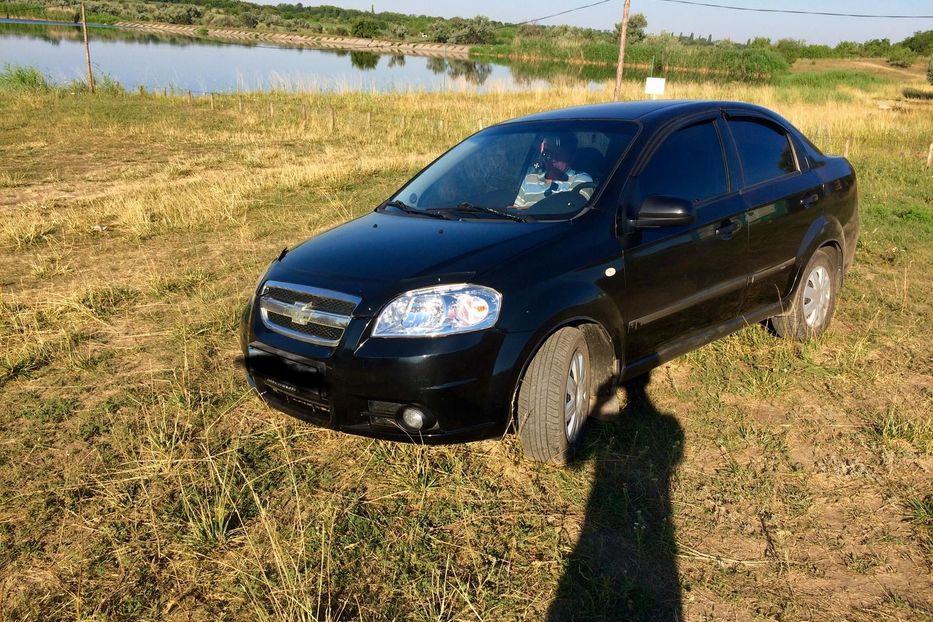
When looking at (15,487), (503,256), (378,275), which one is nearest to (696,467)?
(503,256)

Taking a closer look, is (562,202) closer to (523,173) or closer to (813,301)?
(523,173)

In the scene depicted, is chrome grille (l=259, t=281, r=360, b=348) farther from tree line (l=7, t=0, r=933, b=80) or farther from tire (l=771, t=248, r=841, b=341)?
tree line (l=7, t=0, r=933, b=80)

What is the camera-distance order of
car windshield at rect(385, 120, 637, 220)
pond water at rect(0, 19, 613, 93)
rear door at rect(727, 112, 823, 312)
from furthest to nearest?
pond water at rect(0, 19, 613, 93)
rear door at rect(727, 112, 823, 312)
car windshield at rect(385, 120, 637, 220)

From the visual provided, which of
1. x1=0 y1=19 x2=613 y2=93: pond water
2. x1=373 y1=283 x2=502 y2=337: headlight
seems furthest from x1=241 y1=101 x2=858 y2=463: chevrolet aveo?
x1=0 y1=19 x2=613 y2=93: pond water

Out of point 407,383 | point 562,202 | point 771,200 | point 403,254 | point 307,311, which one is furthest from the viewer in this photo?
point 771,200

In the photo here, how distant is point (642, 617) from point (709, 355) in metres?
2.61

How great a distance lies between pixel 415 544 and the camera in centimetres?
286

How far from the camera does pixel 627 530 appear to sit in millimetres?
2979

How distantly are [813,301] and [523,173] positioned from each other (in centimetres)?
230

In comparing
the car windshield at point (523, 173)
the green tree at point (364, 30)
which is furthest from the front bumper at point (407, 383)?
the green tree at point (364, 30)

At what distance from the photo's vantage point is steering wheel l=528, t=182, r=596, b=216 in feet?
12.0

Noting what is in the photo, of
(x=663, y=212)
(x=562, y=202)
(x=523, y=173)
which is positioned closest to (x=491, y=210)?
(x=562, y=202)

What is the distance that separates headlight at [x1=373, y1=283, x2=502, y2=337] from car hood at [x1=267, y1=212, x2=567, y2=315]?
49 mm

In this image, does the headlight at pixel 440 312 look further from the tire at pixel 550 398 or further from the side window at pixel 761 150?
the side window at pixel 761 150
